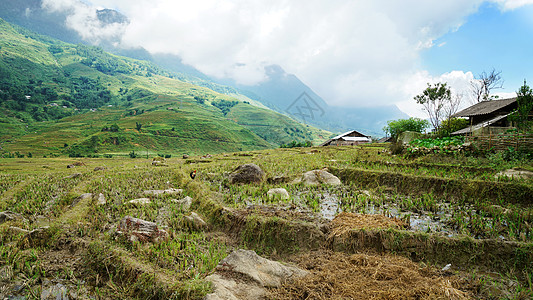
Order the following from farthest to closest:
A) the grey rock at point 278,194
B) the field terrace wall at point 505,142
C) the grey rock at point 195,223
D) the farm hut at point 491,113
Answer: the farm hut at point 491,113 → the field terrace wall at point 505,142 → the grey rock at point 278,194 → the grey rock at point 195,223

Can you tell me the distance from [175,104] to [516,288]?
186 metres

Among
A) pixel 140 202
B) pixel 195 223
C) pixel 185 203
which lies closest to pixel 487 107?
pixel 185 203

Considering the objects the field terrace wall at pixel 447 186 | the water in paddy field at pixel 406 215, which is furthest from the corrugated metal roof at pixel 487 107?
the water in paddy field at pixel 406 215

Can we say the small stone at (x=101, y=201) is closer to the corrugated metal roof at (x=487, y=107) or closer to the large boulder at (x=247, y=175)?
the large boulder at (x=247, y=175)

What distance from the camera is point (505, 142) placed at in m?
14.0

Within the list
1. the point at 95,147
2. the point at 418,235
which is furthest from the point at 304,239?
the point at 95,147

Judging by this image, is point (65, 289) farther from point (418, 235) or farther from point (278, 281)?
point (418, 235)

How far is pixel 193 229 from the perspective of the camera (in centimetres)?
700

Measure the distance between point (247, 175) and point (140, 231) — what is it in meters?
7.09

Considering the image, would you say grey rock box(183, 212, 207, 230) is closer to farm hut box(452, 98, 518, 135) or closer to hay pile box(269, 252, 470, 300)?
hay pile box(269, 252, 470, 300)

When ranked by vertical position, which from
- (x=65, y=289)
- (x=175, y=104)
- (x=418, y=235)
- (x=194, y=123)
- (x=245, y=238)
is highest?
(x=175, y=104)

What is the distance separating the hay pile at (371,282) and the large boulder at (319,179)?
6.83m

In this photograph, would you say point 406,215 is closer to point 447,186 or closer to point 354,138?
point 447,186

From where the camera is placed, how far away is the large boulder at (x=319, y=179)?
11.8m
